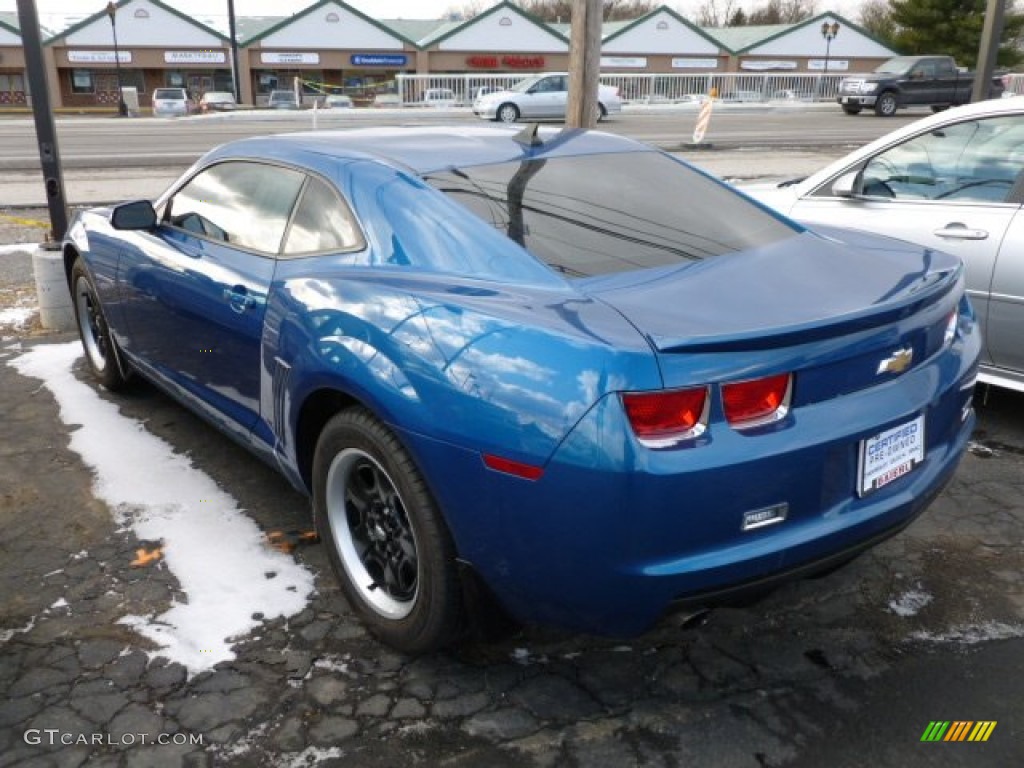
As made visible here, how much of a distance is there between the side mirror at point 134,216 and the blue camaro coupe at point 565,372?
643 millimetres

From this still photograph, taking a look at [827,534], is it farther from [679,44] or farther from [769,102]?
[679,44]

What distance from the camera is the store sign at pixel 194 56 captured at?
54188mm

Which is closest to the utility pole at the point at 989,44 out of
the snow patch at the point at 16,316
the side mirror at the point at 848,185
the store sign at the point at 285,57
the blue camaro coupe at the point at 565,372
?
the side mirror at the point at 848,185

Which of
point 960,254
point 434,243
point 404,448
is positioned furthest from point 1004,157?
point 404,448

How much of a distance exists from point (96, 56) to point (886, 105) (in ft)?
144

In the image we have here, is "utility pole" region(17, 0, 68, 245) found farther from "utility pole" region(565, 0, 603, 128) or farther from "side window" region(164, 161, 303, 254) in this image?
"utility pole" region(565, 0, 603, 128)

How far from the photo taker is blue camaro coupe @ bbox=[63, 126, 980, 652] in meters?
2.21

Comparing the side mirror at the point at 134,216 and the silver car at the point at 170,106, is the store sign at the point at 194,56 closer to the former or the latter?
the silver car at the point at 170,106

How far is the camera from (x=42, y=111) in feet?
21.3

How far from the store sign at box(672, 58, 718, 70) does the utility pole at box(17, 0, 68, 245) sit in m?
58.5

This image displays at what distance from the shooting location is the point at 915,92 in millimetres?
31484

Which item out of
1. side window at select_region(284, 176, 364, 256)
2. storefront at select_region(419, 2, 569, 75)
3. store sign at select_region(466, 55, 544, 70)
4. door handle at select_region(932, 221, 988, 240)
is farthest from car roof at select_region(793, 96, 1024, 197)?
store sign at select_region(466, 55, 544, 70)

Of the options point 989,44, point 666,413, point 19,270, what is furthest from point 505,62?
point 666,413

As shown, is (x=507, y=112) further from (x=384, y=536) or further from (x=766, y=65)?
(x=766, y=65)
